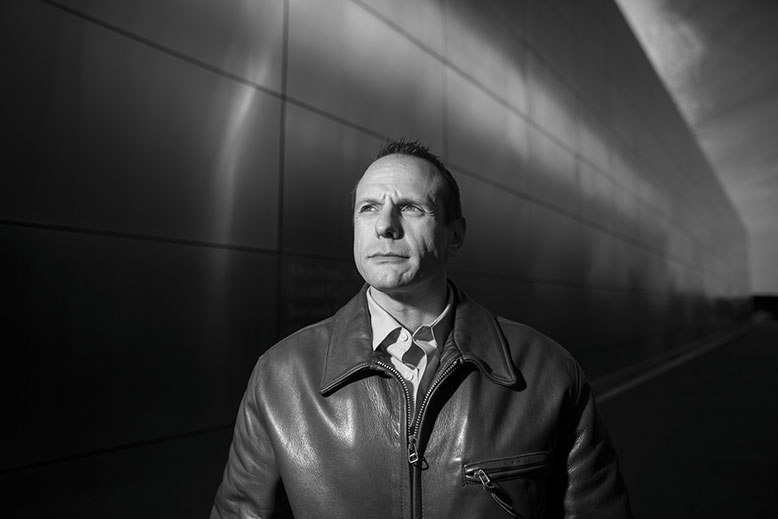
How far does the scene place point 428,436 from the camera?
138cm

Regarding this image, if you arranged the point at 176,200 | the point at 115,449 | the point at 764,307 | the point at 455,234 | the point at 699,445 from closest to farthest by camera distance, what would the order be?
the point at 455,234 → the point at 115,449 → the point at 176,200 → the point at 699,445 → the point at 764,307

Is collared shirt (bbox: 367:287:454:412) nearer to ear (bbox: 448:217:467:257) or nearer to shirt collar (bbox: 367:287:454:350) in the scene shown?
shirt collar (bbox: 367:287:454:350)

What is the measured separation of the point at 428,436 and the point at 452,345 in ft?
0.77

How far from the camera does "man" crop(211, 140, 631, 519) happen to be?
4.45 ft

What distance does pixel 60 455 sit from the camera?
8.06 feet

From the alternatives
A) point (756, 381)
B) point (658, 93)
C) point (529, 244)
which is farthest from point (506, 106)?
point (658, 93)

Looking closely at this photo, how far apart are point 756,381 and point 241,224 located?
1025cm

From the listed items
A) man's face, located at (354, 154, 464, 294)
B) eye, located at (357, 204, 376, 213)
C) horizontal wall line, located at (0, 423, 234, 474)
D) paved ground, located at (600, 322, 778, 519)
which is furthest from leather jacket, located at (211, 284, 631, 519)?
paved ground, located at (600, 322, 778, 519)

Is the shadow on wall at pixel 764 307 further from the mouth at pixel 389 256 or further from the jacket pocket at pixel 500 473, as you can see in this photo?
the mouth at pixel 389 256

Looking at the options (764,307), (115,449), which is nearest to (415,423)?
(115,449)

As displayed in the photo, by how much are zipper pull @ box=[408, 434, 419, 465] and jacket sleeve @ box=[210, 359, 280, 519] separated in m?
0.36

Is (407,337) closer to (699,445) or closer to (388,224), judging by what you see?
(388,224)

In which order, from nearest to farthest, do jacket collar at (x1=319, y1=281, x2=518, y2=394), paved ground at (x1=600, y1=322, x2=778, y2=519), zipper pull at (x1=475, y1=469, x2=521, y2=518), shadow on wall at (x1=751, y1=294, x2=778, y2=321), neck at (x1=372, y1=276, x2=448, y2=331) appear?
zipper pull at (x1=475, y1=469, x2=521, y2=518) → jacket collar at (x1=319, y1=281, x2=518, y2=394) → neck at (x1=372, y1=276, x2=448, y2=331) → paved ground at (x1=600, y1=322, x2=778, y2=519) → shadow on wall at (x1=751, y1=294, x2=778, y2=321)

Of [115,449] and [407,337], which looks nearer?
[407,337]
